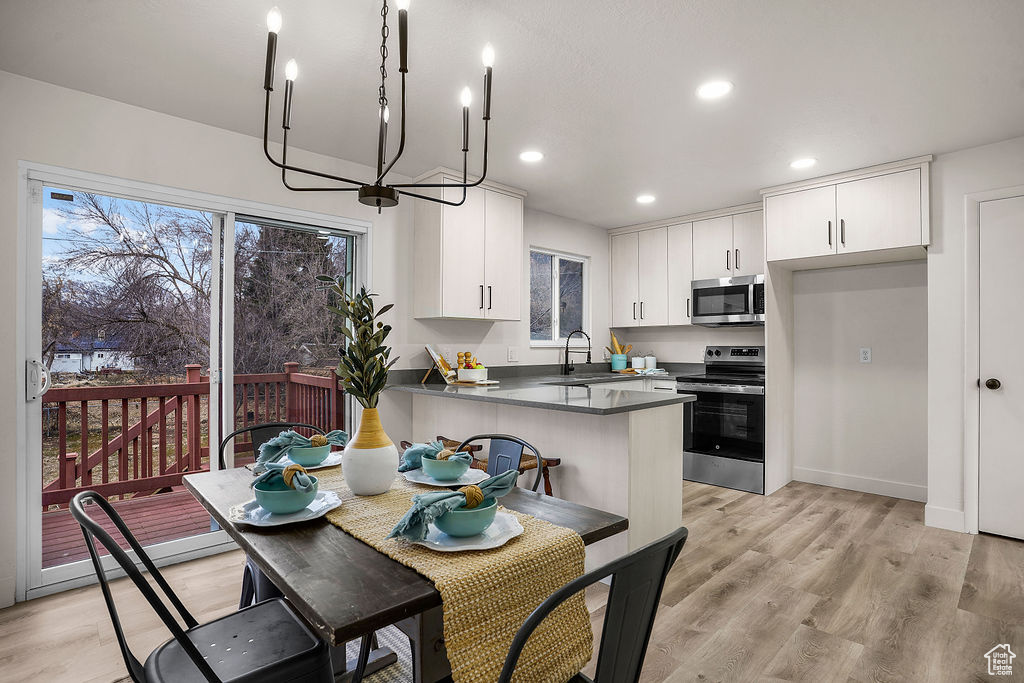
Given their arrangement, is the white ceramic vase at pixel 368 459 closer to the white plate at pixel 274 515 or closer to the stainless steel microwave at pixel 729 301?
the white plate at pixel 274 515

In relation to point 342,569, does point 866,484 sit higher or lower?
lower

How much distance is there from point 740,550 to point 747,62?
8.16 ft

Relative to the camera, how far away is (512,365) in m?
4.45

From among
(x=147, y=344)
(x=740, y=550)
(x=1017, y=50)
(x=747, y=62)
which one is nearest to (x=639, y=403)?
(x=740, y=550)

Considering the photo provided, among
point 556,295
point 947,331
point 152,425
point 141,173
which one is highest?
point 141,173

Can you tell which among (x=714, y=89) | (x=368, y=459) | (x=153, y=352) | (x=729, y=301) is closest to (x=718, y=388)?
(x=729, y=301)

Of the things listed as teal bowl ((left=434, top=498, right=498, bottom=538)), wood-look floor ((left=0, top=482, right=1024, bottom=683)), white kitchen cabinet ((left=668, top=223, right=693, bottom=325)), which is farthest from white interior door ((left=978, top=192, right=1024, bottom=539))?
teal bowl ((left=434, top=498, right=498, bottom=538))

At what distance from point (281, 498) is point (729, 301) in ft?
12.9

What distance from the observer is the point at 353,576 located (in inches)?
40.2

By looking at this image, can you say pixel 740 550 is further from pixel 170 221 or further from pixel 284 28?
pixel 170 221

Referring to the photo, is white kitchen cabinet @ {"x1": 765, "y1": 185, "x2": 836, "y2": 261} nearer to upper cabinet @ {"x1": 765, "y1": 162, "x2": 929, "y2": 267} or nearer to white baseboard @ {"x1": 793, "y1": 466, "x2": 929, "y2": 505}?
upper cabinet @ {"x1": 765, "y1": 162, "x2": 929, "y2": 267}

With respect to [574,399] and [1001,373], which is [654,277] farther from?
[574,399]

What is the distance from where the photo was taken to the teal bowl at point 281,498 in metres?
1.32

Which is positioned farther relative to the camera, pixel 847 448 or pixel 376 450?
pixel 847 448
